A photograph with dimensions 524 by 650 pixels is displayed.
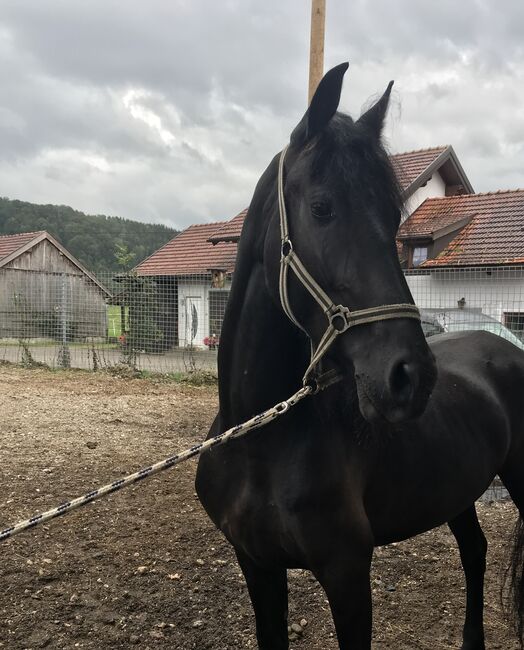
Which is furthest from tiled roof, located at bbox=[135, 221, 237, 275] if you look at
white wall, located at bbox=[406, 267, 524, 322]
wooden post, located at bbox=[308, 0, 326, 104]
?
wooden post, located at bbox=[308, 0, 326, 104]

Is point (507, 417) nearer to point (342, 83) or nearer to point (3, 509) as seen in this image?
point (342, 83)

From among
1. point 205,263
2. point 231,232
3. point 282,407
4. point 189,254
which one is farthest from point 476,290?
point 189,254

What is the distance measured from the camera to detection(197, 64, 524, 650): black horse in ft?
4.24

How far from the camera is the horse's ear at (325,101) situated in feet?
4.50

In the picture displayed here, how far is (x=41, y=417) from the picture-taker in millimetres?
6988

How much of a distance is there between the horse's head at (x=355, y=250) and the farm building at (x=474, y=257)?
6889 millimetres

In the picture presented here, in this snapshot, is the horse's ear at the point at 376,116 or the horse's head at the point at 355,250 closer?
the horse's head at the point at 355,250

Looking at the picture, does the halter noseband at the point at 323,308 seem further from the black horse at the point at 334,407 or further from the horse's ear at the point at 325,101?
the horse's ear at the point at 325,101

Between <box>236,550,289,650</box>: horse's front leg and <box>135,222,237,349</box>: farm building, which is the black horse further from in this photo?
<box>135,222,237,349</box>: farm building

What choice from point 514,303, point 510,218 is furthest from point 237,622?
point 510,218

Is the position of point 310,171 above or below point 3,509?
above

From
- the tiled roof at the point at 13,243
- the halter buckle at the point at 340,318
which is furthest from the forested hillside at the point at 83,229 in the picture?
the halter buckle at the point at 340,318

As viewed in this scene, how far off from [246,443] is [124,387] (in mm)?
8063

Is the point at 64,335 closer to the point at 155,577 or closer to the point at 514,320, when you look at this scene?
the point at 514,320
